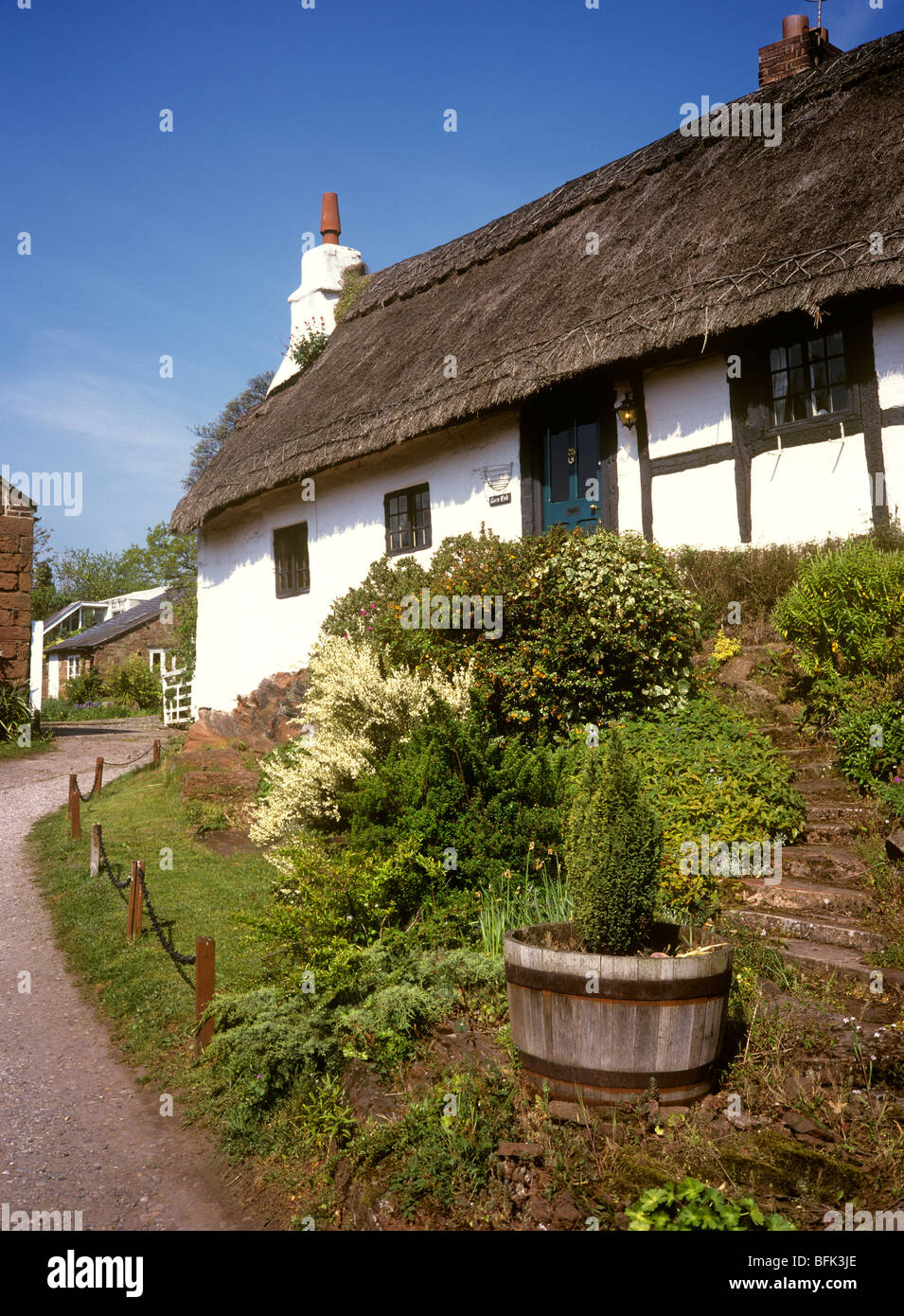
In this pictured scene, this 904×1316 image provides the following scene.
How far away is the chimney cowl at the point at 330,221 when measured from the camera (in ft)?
60.1

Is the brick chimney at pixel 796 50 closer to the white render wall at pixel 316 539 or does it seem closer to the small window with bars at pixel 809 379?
the small window with bars at pixel 809 379

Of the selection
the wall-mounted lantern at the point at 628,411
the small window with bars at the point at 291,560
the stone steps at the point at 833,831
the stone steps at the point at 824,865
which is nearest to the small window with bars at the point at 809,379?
the wall-mounted lantern at the point at 628,411

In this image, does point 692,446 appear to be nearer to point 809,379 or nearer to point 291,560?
point 809,379

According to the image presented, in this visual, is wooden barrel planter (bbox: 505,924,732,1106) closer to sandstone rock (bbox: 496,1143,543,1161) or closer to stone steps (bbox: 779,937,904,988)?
sandstone rock (bbox: 496,1143,543,1161)

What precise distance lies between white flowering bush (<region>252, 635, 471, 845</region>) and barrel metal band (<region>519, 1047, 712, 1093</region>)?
347 centimetres

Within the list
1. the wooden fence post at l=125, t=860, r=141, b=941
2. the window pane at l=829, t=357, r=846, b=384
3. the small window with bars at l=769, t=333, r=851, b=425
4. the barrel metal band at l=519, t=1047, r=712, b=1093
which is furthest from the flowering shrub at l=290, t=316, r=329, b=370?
the barrel metal band at l=519, t=1047, r=712, b=1093

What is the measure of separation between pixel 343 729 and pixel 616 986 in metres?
4.20

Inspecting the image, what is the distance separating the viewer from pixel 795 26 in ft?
38.3

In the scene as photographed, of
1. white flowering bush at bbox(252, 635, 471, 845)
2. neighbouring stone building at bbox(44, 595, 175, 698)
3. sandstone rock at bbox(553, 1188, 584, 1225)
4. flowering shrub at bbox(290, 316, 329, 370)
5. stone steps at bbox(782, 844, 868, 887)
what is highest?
flowering shrub at bbox(290, 316, 329, 370)

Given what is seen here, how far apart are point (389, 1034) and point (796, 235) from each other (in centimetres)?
773

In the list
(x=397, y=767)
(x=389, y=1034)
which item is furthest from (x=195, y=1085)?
(x=397, y=767)

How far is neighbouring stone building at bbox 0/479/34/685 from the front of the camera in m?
17.0

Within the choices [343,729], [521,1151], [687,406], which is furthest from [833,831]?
[687,406]
